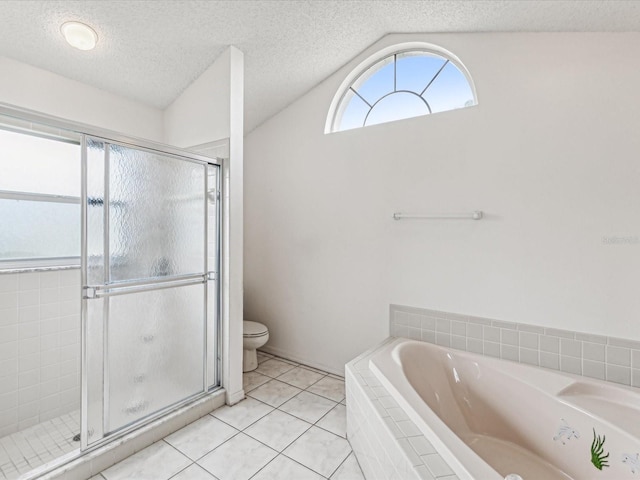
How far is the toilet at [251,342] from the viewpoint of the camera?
2.61 metres

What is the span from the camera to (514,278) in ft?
6.22

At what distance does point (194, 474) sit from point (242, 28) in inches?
100

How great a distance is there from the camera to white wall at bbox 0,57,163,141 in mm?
1966

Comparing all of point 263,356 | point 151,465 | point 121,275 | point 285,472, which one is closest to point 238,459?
point 285,472

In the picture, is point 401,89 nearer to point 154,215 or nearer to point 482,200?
point 482,200

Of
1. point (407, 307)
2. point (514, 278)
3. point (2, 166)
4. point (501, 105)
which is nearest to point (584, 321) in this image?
point (514, 278)

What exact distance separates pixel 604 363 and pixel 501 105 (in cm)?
156

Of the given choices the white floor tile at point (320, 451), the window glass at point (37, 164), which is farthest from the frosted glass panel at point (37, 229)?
the white floor tile at point (320, 451)

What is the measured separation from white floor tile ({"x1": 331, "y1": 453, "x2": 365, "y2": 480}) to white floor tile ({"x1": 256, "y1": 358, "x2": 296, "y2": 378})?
44.8 inches

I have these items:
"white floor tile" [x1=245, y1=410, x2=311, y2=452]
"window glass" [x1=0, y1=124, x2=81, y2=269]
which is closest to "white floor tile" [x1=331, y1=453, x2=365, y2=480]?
"white floor tile" [x1=245, y1=410, x2=311, y2=452]

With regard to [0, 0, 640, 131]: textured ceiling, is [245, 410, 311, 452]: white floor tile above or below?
below

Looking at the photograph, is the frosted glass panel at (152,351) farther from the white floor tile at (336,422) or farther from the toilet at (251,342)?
the white floor tile at (336,422)

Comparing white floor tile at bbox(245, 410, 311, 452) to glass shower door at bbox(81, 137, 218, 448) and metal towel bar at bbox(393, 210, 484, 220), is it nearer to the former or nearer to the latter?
glass shower door at bbox(81, 137, 218, 448)

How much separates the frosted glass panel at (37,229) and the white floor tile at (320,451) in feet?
6.70
